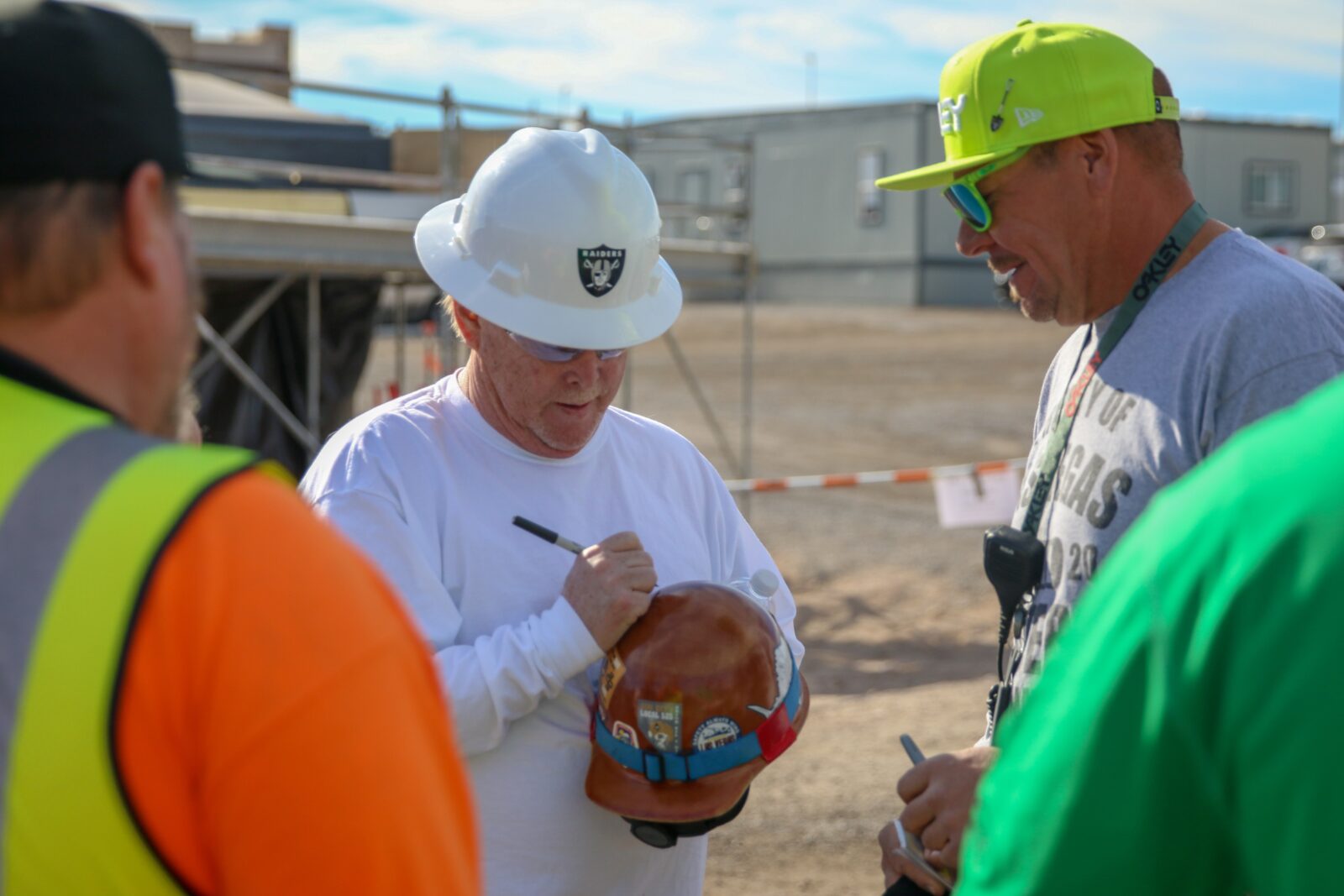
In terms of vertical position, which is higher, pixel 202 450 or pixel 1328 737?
pixel 202 450

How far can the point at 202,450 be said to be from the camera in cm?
118

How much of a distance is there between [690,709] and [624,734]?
133 mm

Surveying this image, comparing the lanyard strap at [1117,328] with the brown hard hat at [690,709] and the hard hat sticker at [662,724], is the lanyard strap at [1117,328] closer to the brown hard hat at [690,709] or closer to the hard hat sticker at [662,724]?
the brown hard hat at [690,709]

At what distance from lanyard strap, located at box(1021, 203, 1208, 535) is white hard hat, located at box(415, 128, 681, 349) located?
0.79 meters

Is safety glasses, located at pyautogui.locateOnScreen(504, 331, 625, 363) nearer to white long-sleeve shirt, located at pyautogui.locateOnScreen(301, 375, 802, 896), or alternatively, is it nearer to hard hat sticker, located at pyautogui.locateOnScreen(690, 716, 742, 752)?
white long-sleeve shirt, located at pyautogui.locateOnScreen(301, 375, 802, 896)

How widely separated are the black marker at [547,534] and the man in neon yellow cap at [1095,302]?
72 centimetres

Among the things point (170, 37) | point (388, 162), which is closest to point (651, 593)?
point (388, 162)

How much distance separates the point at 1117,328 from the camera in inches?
93.7

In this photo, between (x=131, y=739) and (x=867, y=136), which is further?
(x=867, y=136)

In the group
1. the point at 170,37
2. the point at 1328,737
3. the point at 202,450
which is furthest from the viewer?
the point at 170,37

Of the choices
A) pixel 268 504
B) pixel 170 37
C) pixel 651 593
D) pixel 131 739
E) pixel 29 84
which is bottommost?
pixel 651 593

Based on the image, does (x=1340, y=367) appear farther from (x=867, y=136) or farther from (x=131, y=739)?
(x=867, y=136)

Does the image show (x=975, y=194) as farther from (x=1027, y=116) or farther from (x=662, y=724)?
(x=662, y=724)

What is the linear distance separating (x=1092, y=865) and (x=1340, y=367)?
4.41ft
